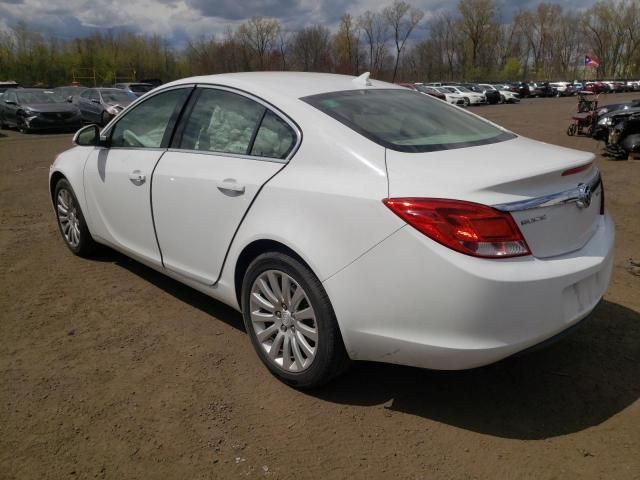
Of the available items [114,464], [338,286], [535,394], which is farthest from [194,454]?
[535,394]

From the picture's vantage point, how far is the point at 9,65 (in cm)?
5700

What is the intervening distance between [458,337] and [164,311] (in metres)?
2.32

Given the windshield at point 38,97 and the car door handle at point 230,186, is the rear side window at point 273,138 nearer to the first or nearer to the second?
the car door handle at point 230,186

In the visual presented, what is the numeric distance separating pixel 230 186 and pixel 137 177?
Result: 3.40 feet

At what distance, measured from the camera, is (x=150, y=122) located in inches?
153

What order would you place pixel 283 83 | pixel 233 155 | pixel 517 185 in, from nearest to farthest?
pixel 517 185 → pixel 233 155 → pixel 283 83

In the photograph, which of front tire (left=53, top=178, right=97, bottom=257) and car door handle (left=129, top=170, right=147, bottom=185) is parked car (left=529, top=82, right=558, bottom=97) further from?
car door handle (left=129, top=170, right=147, bottom=185)

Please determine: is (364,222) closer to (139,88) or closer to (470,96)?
(139,88)

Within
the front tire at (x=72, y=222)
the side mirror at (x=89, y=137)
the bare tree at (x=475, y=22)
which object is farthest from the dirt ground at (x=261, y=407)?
the bare tree at (x=475, y=22)

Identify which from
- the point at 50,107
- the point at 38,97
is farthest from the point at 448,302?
the point at 38,97

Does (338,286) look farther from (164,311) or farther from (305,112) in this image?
(164,311)

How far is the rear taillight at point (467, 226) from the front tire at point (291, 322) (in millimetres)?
613

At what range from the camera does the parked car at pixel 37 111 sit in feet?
57.7

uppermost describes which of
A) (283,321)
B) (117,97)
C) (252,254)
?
(117,97)
